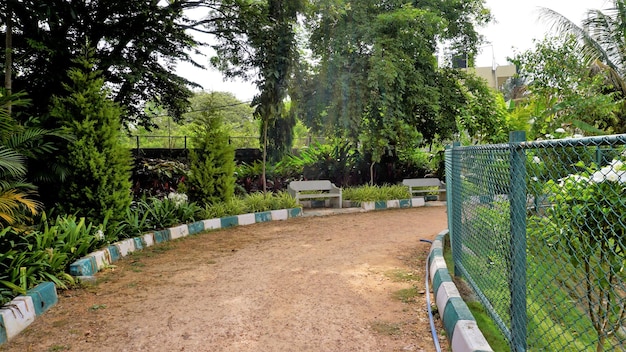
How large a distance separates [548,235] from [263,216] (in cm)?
657

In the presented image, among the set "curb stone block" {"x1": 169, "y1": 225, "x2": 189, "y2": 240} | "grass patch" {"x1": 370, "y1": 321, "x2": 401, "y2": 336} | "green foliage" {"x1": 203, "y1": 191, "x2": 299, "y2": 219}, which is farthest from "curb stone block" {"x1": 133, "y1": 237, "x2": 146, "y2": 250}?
"grass patch" {"x1": 370, "y1": 321, "x2": 401, "y2": 336}

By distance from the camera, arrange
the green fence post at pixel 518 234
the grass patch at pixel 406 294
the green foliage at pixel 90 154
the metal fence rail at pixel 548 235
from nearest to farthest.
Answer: the metal fence rail at pixel 548 235 < the green fence post at pixel 518 234 < the grass patch at pixel 406 294 < the green foliage at pixel 90 154

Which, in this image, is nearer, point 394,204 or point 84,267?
point 84,267

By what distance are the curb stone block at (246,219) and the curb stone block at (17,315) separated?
188 inches

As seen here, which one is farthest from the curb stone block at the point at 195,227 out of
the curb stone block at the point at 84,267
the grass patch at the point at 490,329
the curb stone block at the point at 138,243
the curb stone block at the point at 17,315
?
the grass patch at the point at 490,329

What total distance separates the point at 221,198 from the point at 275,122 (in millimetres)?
3462

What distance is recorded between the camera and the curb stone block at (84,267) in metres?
4.37

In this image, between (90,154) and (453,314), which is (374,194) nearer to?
(90,154)

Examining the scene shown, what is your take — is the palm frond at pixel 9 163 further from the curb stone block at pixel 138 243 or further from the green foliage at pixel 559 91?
the green foliage at pixel 559 91

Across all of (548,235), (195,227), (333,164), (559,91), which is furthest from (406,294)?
(559,91)

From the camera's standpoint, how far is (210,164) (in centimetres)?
802

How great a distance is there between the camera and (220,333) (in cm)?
309

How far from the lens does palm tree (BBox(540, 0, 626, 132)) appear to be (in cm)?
1406

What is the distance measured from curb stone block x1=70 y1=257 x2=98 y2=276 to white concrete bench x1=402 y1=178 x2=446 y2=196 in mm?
8242
